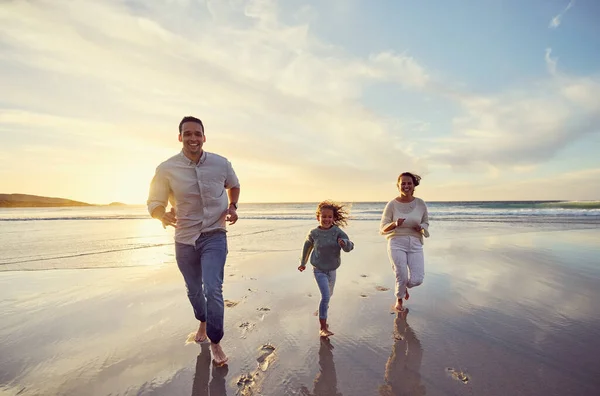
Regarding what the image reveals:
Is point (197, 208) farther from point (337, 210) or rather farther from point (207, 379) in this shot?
point (337, 210)

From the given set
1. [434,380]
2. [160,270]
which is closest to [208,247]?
[434,380]

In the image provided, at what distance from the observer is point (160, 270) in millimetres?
8117

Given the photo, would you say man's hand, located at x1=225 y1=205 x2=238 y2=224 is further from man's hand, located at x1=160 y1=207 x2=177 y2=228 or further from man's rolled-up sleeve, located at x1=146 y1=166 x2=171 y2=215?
man's rolled-up sleeve, located at x1=146 y1=166 x2=171 y2=215

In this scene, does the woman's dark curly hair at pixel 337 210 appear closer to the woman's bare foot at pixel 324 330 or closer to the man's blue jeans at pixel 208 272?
the woman's bare foot at pixel 324 330

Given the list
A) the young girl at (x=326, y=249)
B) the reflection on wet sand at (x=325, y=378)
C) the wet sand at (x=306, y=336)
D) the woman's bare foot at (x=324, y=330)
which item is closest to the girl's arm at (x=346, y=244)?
the young girl at (x=326, y=249)

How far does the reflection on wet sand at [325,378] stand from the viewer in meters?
2.99

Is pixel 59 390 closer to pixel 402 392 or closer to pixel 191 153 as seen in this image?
pixel 191 153

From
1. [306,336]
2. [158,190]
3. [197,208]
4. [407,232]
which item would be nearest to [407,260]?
[407,232]

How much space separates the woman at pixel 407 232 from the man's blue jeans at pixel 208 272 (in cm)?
317

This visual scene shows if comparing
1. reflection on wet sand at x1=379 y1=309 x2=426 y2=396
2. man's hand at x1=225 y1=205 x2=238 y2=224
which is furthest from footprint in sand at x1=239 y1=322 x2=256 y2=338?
reflection on wet sand at x1=379 y1=309 x2=426 y2=396

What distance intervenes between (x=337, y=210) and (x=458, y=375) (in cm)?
269

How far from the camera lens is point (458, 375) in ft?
10.6

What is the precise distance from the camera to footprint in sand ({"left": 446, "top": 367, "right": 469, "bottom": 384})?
3.15 metres

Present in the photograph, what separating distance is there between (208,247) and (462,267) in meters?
7.00
